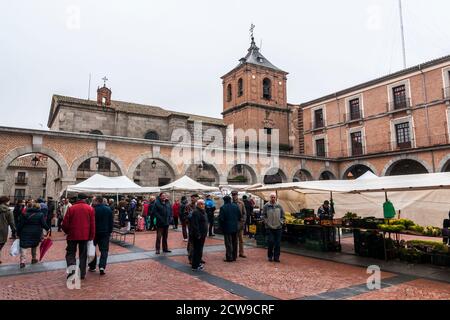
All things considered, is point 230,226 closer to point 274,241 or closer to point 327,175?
point 274,241

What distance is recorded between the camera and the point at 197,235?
6973 millimetres

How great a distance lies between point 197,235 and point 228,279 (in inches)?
48.1

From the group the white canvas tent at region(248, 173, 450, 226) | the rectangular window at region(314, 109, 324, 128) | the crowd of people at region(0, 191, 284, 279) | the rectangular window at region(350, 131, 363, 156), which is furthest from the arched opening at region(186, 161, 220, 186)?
the crowd of people at region(0, 191, 284, 279)

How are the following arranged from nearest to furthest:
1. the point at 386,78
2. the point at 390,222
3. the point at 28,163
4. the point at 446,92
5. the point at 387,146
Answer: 1. the point at 390,222
2. the point at 446,92
3. the point at 387,146
4. the point at 386,78
5. the point at 28,163

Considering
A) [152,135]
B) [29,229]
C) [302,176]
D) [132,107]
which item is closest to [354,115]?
[302,176]

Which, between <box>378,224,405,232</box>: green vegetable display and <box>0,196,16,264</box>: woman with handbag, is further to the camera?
<box>378,224,405,232</box>: green vegetable display

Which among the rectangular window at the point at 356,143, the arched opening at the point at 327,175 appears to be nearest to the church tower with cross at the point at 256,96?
the arched opening at the point at 327,175

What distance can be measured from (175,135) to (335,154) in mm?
15225

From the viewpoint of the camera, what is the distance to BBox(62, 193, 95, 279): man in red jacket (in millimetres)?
5828

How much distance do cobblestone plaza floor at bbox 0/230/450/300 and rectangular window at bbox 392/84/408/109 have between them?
22064 millimetres

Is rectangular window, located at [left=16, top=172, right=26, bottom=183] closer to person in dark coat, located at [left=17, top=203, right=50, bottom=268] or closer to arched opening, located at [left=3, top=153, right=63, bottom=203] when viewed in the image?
arched opening, located at [left=3, top=153, right=63, bottom=203]

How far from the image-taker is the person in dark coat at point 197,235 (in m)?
6.94

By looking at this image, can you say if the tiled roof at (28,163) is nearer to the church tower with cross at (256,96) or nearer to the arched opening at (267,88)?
the church tower with cross at (256,96)
